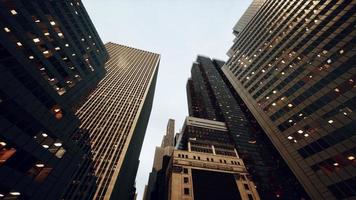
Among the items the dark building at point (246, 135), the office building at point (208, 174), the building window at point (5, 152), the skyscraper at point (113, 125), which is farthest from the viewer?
the dark building at point (246, 135)

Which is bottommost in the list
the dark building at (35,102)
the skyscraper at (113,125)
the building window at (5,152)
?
the building window at (5,152)

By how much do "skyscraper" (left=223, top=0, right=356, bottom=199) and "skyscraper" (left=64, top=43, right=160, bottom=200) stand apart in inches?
2272

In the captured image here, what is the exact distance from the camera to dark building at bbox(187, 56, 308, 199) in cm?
7262

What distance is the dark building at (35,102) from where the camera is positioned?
18297mm

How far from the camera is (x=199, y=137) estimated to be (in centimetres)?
9881

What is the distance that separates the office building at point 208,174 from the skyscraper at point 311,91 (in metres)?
31.3

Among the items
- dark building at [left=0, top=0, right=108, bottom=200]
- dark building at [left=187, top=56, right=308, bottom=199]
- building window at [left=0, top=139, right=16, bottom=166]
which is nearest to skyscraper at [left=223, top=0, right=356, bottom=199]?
dark building at [left=187, top=56, right=308, bottom=199]

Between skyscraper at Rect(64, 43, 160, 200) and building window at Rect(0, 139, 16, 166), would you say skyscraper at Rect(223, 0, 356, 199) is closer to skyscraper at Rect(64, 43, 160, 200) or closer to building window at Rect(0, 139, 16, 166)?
building window at Rect(0, 139, 16, 166)

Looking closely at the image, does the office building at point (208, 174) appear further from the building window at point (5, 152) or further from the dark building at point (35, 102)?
the building window at point (5, 152)

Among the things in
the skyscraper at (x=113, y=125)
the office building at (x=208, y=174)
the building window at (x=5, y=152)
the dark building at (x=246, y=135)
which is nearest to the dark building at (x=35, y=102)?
→ the building window at (x=5, y=152)

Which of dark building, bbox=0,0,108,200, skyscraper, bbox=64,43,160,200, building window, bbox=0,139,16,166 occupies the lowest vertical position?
building window, bbox=0,139,16,166

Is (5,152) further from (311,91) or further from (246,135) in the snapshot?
(246,135)

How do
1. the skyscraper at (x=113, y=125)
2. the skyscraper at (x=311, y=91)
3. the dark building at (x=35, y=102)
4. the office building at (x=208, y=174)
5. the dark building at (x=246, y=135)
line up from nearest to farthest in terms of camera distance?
1. the dark building at (x=35, y=102)
2. the skyscraper at (x=311, y=91)
3. the office building at (x=208, y=174)
4. the skyscraper at (x=113, y=125)
5. the dark building at (x=246, y=135)

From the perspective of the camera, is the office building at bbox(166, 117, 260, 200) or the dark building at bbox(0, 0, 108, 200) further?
the office building at bbox(166, 117, 260, 200)
